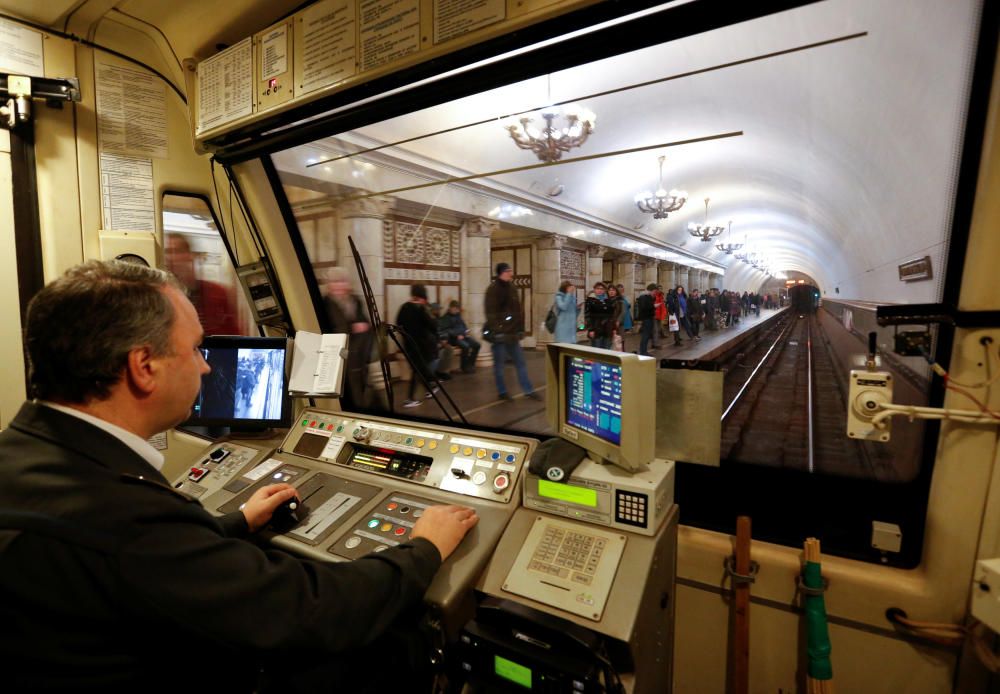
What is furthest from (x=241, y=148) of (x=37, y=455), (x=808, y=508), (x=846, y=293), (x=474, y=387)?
(x=808, y=508)

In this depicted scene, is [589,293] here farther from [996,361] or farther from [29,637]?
[29,637]

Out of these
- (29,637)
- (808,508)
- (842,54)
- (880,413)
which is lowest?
(808,508)

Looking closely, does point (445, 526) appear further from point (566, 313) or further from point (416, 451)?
point (566, 313)

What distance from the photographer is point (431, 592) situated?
1192 millimetres

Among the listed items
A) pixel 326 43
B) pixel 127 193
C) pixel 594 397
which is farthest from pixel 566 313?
pixel 127 193

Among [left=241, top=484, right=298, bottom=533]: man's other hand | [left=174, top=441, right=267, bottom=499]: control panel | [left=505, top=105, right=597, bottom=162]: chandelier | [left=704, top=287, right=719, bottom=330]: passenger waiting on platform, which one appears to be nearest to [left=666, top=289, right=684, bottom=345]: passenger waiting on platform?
[left=704, top=287, right=719, bottom=330]: passenger waiting on platform

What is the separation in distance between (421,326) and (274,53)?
1.50 m

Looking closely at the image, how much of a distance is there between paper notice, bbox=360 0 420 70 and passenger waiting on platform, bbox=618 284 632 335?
1.30m

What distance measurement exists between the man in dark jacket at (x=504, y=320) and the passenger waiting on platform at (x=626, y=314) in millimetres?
740

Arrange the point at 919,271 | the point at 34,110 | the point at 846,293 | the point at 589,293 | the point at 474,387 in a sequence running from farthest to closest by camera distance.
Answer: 1. the point at 474,387
2. the point at 589,293
3. the point at 34,110
4. the point at 846,293
5. the point at 919,271

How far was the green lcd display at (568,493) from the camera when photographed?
134cm

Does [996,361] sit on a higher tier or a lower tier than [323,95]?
lower

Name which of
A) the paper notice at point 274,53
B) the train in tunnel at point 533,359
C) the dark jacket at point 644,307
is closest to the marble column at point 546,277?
the train in tunnel at point 533,359

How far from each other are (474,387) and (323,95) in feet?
5.13
